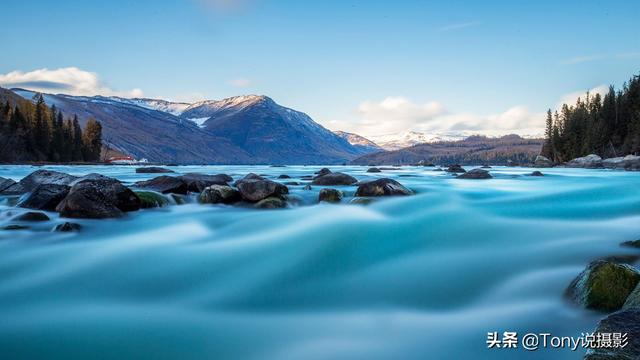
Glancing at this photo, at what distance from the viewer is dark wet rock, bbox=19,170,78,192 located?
18911 mm

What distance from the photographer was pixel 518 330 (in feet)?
20.5

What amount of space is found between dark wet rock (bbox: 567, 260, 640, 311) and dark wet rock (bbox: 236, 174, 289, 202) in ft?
42.3

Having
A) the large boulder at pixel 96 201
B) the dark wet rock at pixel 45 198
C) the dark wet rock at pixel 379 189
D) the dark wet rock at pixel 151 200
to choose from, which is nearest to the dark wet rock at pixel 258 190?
the dark wet rock at pixel 151 200

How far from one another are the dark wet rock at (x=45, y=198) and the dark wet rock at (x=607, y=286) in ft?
53.3

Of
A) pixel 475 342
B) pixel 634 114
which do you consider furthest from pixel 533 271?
pixel 634 114

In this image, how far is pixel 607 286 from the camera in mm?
6391

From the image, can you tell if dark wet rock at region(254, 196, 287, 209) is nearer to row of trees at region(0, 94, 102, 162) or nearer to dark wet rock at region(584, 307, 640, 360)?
dark wet rock at region(584, 307, 640, 360)

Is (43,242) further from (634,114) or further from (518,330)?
(634,114)

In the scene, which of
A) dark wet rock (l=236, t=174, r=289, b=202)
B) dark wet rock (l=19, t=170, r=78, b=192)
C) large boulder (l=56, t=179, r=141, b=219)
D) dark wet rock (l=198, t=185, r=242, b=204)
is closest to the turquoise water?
large boulder (l=56, t=179, r=141, b=219)

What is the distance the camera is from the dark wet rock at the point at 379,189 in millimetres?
19469

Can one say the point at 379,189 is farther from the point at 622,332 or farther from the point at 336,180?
the point at 622,332

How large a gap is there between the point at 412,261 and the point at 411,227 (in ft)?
11.4

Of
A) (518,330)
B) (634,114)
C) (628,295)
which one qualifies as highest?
(634,114)

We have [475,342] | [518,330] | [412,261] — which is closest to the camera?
[475,342]
